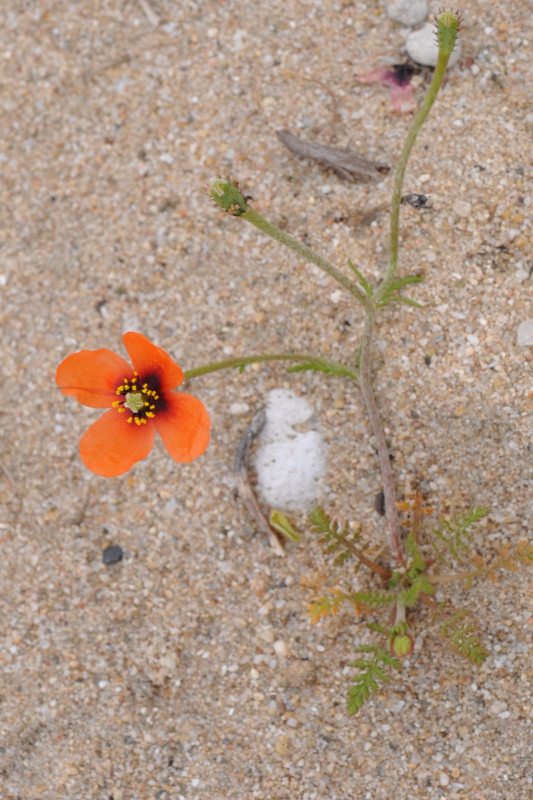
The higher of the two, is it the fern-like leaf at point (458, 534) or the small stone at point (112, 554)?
the fern-like leaf at point (458, 534)

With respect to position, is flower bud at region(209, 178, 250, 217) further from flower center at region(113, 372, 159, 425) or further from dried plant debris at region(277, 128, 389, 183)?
dried plant debris at region(277, 128, 389, 183)

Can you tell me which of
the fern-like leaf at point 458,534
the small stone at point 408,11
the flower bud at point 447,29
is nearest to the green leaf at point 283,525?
the fern-like leaf at point 458,534

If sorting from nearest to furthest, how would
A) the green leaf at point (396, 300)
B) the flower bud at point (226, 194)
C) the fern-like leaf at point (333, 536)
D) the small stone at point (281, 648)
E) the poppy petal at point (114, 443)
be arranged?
1. the flower bud at point (226, 194)
2. the poppy petal at point (114, 443)
3. the fern-like leaf at point (333, 536)
4. the green leaf at point (396, 300)
5. the small stone at point (281, 648)

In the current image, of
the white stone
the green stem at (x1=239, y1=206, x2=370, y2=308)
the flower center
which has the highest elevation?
the green stem at (x1=239, y1=206, x2=370, y2=308)

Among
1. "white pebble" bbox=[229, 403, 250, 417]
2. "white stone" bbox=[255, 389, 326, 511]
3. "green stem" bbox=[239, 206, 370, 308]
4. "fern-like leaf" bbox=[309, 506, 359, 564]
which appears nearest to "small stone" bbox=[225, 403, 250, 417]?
"white pebble" bbox=[229, 403, 250, 417]

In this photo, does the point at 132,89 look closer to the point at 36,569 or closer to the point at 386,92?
the point at 386,92

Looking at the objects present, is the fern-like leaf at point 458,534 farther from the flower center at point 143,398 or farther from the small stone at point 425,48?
the small stone at point 425,48

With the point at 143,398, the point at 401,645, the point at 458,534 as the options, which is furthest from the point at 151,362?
the point at 401,645

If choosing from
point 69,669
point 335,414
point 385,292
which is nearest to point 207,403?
point 335,414
